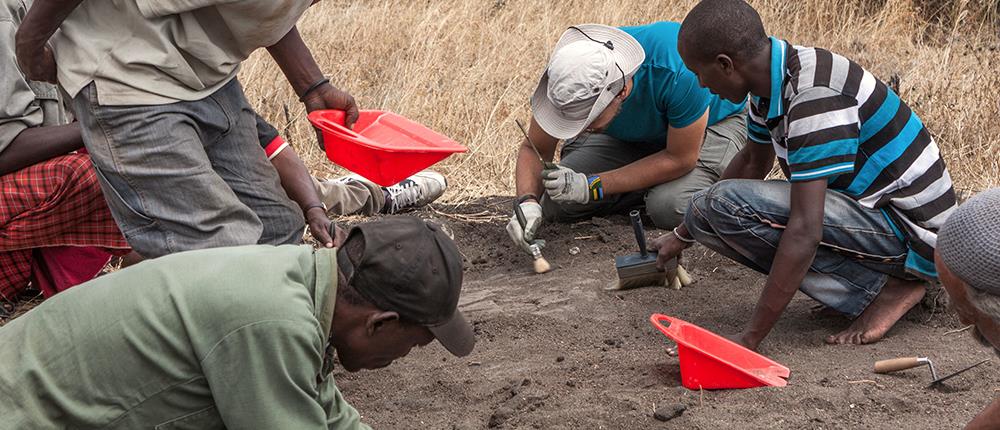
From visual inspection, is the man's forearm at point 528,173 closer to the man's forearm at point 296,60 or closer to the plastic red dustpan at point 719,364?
the man's forearm at point 296,60

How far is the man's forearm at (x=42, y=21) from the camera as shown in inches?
112

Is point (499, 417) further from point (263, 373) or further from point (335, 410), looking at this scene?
point (263, 373)

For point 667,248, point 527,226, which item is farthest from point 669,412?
point 527,226

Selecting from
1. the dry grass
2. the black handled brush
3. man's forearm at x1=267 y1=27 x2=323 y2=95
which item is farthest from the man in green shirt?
the dry grass

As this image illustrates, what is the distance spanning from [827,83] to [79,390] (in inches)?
92.4

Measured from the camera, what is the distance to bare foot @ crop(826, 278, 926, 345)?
→ 11.7ft

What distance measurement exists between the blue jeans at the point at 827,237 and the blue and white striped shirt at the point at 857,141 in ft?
0.19

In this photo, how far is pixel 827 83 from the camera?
323 centimetres

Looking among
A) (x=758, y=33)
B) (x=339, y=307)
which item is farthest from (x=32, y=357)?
(x=758, y=33)

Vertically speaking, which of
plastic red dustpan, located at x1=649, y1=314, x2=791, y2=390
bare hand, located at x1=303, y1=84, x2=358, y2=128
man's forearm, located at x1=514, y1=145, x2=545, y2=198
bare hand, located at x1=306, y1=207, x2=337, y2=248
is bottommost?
man's forearm, located at x1=514, y1=145, x2=545, y2=198

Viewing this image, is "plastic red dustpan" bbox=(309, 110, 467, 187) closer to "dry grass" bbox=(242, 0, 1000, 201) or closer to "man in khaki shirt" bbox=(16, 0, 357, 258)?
"man in khaki shirt" bbox=(16, 0, 357, 258)

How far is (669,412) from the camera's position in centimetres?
295

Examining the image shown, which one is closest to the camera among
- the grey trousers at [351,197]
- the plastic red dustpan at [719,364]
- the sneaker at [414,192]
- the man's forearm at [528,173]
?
the plastic red dustpan at [719,364]

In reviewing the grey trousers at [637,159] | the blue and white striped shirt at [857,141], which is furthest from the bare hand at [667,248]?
the grey trousers at [637,159]
